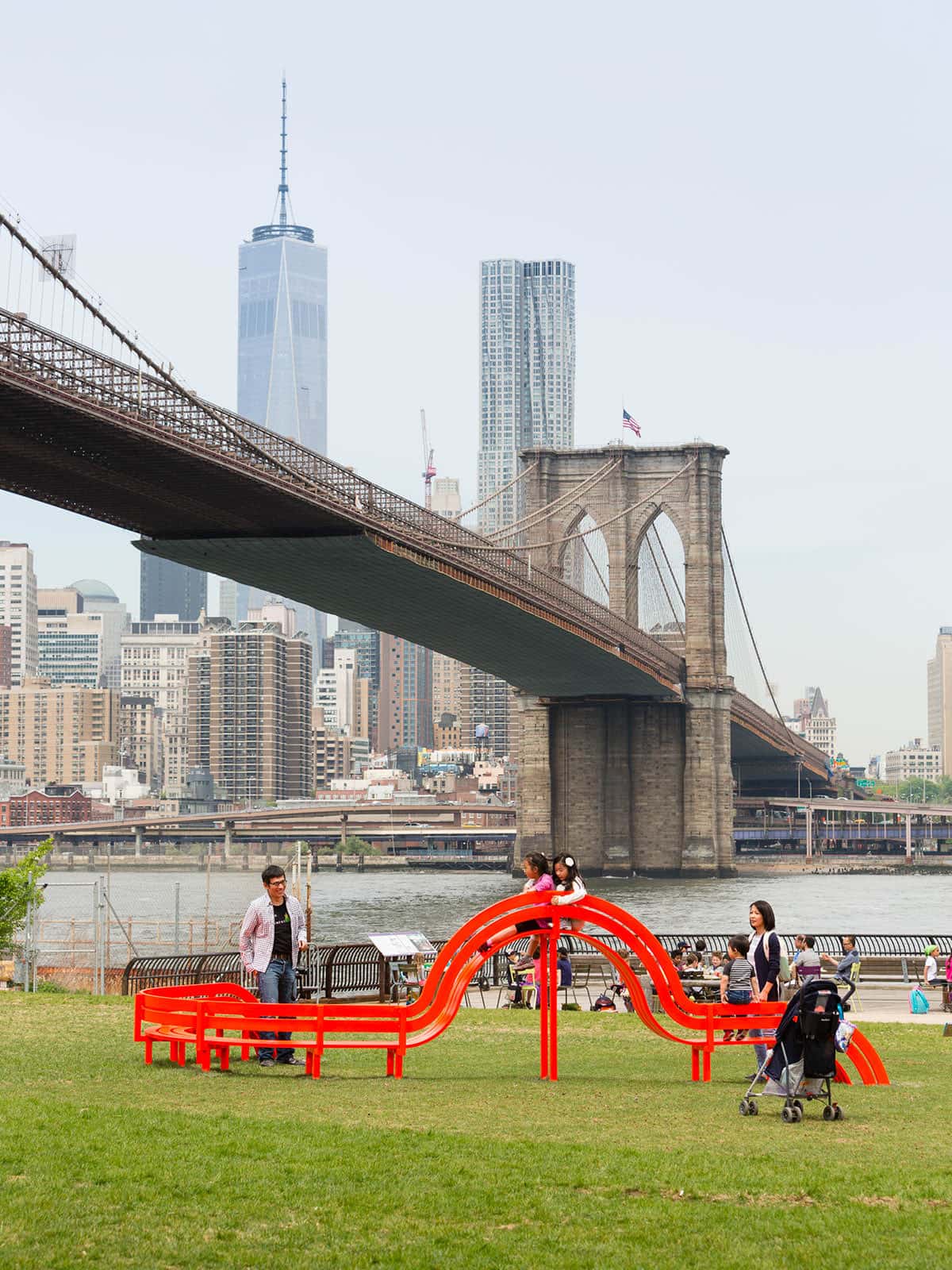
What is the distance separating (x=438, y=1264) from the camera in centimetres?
653

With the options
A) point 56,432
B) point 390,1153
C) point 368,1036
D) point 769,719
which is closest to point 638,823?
point 769,719

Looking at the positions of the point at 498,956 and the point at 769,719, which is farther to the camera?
the point at 769,719

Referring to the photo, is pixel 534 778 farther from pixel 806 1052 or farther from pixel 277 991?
pixel 806 1052

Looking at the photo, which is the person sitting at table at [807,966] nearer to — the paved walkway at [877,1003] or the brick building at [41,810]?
the paved walkway at [877,1003]

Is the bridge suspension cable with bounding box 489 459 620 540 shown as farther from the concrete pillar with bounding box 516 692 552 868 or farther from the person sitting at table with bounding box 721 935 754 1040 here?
the person sitting at table with bounding box 721 935 754 1040

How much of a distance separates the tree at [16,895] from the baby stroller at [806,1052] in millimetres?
15834

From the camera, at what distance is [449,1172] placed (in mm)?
7836

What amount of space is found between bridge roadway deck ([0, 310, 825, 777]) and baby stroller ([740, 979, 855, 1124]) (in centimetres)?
2857

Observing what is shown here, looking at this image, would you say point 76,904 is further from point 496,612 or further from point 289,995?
point 289,995

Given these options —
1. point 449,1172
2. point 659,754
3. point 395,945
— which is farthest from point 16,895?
point 659,754

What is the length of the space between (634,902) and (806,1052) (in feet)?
182

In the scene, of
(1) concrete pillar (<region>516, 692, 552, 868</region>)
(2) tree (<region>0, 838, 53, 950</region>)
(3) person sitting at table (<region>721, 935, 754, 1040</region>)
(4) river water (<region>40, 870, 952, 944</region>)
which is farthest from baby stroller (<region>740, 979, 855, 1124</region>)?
(1) concrete pillar (<region>516, 692, 552, 868</region>)

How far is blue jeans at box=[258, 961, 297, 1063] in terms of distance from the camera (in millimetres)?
11625

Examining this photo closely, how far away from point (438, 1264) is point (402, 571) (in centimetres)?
4923
